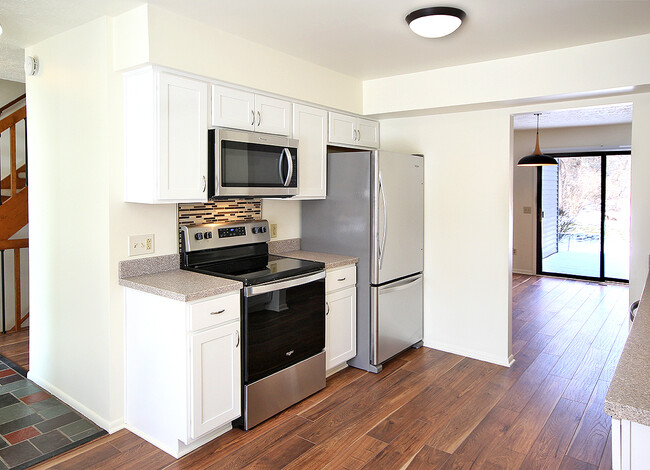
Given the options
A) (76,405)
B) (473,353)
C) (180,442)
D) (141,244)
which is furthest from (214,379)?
(473,353)

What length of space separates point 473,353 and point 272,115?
8.43 feet

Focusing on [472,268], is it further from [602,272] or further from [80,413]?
[602,272]

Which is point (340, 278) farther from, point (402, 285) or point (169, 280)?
point (169, 280)

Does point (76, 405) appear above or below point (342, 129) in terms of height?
below

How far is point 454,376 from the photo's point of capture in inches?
143

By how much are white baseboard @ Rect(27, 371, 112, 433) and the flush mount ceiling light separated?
2.85 m

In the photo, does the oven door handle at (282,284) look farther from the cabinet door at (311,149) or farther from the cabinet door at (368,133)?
the cabinet door at (368,133)

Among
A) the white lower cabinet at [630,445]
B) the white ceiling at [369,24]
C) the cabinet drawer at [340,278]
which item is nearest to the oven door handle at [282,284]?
the cabinet drawer at [340,278]

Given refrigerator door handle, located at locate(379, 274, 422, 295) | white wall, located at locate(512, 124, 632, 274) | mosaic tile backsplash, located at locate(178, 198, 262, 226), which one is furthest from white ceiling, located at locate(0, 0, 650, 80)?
white wall, located at locate(512, 124, 632, 274)

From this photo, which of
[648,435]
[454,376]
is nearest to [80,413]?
[454,376]

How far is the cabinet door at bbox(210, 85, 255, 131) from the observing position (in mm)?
2879

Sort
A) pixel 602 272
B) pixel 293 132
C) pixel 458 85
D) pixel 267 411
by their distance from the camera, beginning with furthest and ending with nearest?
pixel 602 272 < pixel 458 85 < pixel 293 132 < pixel 267 411

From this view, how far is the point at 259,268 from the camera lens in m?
3.13

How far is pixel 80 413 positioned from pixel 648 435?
9.89 feet
